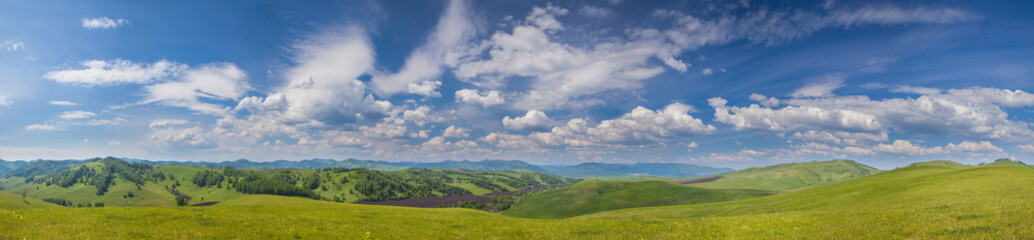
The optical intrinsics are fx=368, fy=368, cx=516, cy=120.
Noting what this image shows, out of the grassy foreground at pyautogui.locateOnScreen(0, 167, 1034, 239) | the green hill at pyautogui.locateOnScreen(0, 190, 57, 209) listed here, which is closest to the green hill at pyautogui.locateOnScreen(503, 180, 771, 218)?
the grassy foreground at pyautogui.locateOnScreen(0, 167, 1034, 239)

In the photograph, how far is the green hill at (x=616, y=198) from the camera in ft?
456

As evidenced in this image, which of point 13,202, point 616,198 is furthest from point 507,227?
point 13,202

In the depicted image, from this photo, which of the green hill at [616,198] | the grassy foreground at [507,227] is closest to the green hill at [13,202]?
the grassy foreground at [507,227]

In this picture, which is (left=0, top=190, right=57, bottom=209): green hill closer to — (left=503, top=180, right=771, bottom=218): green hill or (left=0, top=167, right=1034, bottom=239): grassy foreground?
(left=0, top=167, right=1034, bottom=239): grassy foreground

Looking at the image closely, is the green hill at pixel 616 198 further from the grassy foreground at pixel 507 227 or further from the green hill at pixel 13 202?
the green hill at pixel 13 202

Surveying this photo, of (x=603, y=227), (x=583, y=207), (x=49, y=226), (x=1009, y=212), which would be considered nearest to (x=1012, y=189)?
(x=1009, y=212)

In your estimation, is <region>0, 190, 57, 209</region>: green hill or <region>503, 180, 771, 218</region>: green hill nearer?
<region>0, 190, 57, 209</region>: green hill

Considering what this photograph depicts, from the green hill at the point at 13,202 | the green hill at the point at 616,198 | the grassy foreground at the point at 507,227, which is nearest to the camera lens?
the grassy foreground at the point at 507,227

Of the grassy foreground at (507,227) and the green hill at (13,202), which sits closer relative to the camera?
the grassy foreground at (507,227)

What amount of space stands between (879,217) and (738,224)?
345 inches

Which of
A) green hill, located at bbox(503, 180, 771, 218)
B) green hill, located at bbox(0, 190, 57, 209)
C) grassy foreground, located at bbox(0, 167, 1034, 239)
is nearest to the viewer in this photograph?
grassy foreground, located at bbox(0, 167, 1034, 239)

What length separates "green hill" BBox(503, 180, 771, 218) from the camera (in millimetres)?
139000

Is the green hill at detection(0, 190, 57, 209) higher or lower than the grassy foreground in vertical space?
lower

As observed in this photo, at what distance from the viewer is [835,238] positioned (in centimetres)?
1981
